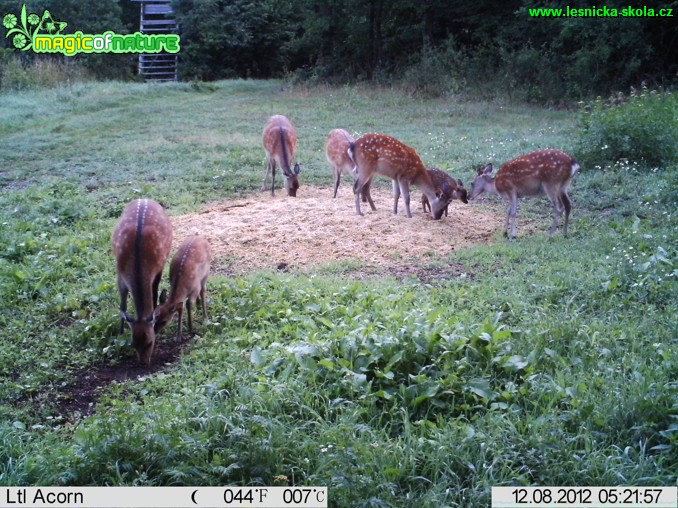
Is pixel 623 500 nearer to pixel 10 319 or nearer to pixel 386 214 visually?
pixel 10 319

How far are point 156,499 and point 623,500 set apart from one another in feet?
7.64

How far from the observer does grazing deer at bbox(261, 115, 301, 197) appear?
37.3ft

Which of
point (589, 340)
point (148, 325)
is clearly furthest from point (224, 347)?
point (589, 340)

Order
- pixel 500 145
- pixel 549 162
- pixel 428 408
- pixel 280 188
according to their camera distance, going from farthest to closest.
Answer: pixel 500 145
pixel 280 188
pixel 549 162
pixel 428 408

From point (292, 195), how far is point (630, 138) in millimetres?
5117

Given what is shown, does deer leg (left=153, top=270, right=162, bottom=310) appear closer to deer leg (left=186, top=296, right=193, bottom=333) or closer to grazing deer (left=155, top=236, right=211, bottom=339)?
grazing deer (left=155, top=236, right=211, bottom=339)

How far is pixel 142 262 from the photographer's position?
623 centimetres

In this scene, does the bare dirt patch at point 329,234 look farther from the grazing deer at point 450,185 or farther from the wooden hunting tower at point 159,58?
the wooden hunting tower at point 159,58

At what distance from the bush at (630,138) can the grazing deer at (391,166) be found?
3195 millimetres

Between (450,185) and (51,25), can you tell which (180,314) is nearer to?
(450,185)

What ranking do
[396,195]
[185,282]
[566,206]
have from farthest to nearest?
1. [396,195]
2. [566,206]
3. [185,282]

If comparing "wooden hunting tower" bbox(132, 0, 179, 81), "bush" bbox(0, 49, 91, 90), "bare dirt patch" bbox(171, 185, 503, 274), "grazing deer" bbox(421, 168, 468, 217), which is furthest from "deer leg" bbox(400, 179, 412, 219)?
"wooden hunting tower" bbox(132, 0, 179, 81)

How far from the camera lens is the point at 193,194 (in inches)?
441

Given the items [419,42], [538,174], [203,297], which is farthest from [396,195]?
[419,42]
